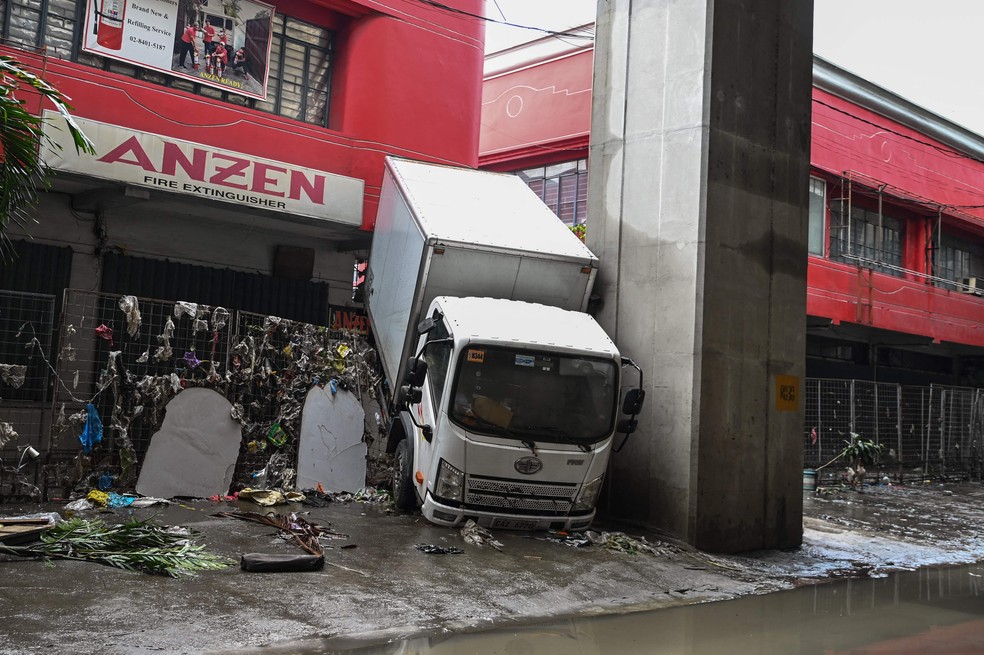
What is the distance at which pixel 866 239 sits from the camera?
81.0 feet

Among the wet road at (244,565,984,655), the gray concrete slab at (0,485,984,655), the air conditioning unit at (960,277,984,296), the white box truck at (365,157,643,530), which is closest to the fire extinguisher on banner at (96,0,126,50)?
the white box truck at (365,157,643,530)

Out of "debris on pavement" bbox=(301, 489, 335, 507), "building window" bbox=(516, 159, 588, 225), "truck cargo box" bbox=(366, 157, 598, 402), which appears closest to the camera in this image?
"truck cargo box" bbox=(366, 157, 598, 402)

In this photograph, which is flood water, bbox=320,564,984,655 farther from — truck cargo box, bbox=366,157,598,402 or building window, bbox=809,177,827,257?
building window, bbox=809,177,827,257

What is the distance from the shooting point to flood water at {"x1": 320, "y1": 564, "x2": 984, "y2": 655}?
6.11 m

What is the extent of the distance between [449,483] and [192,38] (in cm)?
1004

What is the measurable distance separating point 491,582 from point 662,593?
1.60 meters

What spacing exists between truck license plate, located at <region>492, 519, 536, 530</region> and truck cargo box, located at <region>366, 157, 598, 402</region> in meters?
2.51

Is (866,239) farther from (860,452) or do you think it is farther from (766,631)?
(766,631)

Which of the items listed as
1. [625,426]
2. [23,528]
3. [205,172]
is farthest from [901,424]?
[23,528]

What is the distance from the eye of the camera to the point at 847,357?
86.5ft

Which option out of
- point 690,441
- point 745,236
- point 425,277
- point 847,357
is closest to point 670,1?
point 745,236

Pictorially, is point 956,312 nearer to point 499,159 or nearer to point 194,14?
point 499,159

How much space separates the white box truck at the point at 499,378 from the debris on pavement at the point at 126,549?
2879mm

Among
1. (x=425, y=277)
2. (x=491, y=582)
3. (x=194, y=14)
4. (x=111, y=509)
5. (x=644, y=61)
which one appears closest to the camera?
(x=491, y=582)
